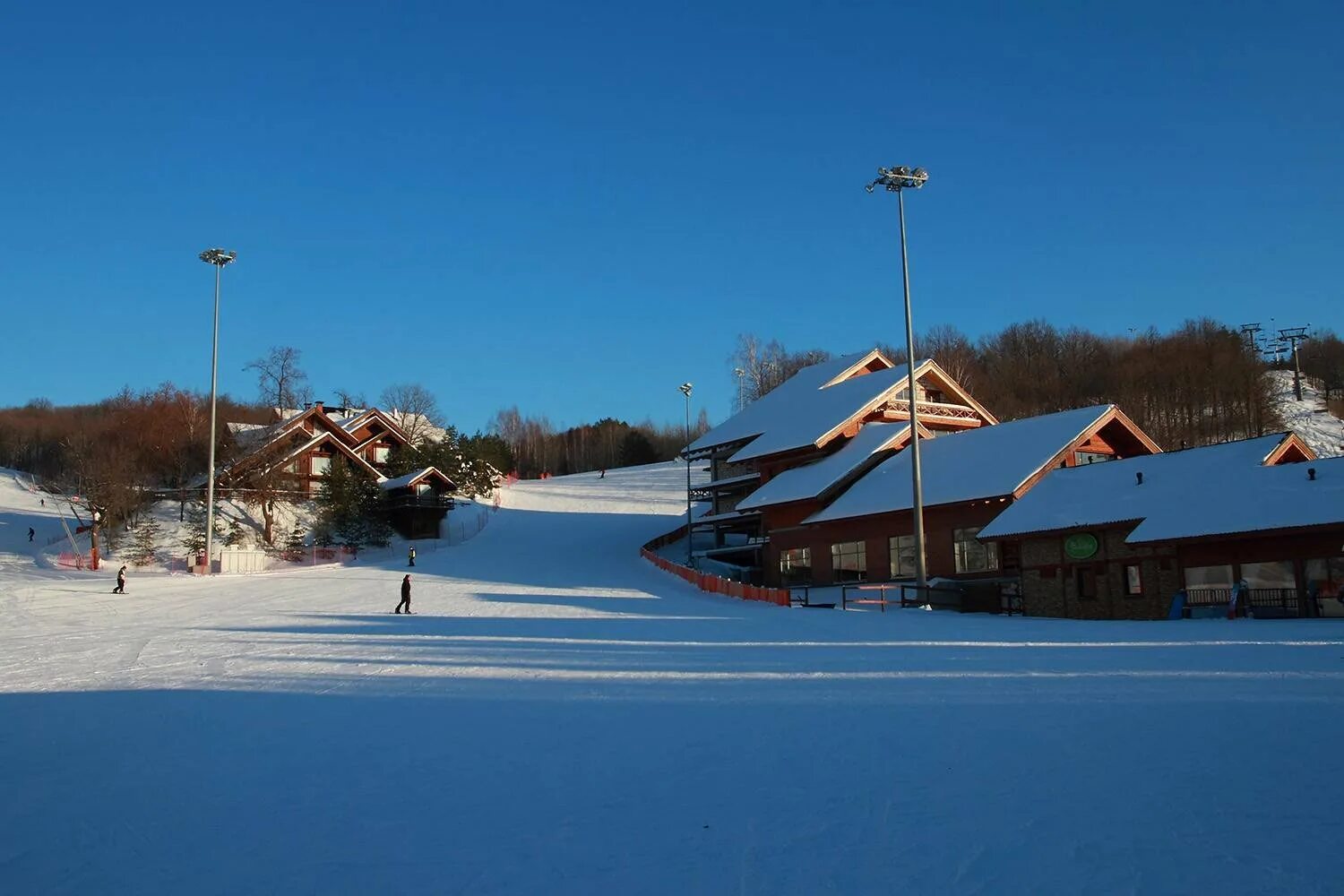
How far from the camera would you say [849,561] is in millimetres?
45750

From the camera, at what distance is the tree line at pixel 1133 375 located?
77.7 m

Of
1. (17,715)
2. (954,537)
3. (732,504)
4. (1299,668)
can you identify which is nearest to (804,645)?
(1299,668)

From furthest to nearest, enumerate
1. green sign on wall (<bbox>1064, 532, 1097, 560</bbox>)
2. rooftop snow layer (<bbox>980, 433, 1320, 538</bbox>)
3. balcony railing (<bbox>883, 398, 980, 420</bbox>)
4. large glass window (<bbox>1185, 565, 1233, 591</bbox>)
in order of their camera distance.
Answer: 1. balcony railing (<bbox>883, 398, 980, 420</bbox>)
2. green sign on wall (<bbox>1064, 532, 1097, 560</bbox>)
3. rooftop snow layer (<bbox>980, 433, 1320, 538</bbox>)
4. large glass window (<bbox>1185, 565, 1233, 591</bbox>)

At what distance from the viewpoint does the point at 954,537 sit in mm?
40406

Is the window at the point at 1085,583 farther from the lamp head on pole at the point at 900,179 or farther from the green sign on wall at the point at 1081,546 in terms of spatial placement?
the lamp head on pole at the point at 900,179

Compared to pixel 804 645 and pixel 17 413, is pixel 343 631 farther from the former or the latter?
pixel 17 413

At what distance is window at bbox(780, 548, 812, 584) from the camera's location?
4853cm

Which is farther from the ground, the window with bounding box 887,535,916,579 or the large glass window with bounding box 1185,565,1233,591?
the window with bounding box 887,535,916,579

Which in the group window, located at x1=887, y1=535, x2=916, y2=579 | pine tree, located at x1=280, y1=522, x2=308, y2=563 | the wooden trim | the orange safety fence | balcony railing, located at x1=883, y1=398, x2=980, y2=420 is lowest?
the orange safety fence

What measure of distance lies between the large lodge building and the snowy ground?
6.84m

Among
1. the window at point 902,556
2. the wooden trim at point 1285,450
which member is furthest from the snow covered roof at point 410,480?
the wooden trim at point 1285,450

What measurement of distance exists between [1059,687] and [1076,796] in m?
5.06

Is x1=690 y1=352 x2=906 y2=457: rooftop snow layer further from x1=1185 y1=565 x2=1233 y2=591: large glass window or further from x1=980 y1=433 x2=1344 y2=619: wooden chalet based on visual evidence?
x1=1185 y1=565 x2=1233 y2=591: large glass window

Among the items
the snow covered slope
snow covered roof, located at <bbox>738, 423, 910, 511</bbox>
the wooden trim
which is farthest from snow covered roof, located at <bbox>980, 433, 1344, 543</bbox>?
the snow covered slope
